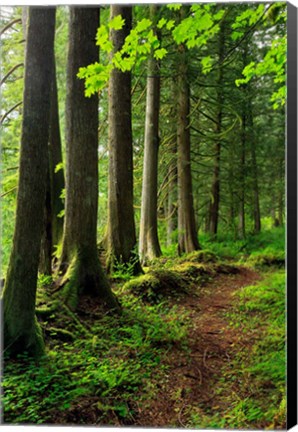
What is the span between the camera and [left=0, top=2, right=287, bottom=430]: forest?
2.84 metres

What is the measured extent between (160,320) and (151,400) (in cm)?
90

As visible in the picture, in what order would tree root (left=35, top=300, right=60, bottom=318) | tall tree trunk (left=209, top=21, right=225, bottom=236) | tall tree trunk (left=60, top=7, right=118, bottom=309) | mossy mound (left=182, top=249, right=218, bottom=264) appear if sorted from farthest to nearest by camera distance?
1. tall tree trunk (left=209, top=21, right=225, bottom=236)
2. mossy mound (left=182, top=249, right=218, bottom=264)
3. tall tree trunk (left=60, top=7, right=118, bottom=309)
4. tree root (left=35, top=300, right=60, bottom=318)

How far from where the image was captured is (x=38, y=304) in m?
3.40

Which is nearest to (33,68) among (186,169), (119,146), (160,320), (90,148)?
(90,148)

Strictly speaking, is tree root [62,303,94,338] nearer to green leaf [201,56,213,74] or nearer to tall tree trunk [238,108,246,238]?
green leaf [201,56,213,74]

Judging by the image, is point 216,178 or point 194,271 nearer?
point 194,271

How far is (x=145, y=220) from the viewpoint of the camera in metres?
4.98

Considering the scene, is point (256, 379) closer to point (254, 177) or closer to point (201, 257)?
point (201, 257)

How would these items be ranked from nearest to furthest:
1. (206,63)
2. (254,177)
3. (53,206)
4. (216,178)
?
(206,63)
(53,206)
(254,177)
(216,178)

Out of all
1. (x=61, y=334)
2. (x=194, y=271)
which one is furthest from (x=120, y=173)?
(x=61, y=334)

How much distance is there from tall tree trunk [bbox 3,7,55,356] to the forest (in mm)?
11

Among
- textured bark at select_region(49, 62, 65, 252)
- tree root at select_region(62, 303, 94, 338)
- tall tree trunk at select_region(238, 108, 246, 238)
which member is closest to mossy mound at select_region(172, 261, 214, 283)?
tall tree trunk at select_region(238, 108, 246, 238)

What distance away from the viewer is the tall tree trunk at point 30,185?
2822 mm

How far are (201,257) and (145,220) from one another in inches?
35.0
